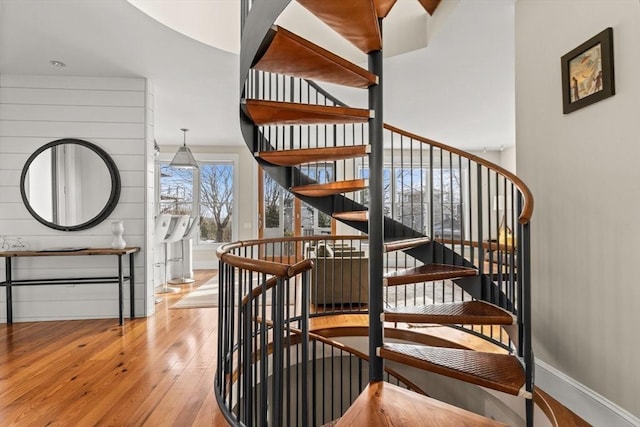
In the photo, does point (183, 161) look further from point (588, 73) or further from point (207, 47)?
point (588, 73)

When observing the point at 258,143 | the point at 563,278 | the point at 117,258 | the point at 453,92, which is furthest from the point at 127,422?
the point at 453,92

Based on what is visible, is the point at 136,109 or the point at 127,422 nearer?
the point at 127,422

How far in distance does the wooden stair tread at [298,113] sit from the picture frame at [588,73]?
46.4 inches

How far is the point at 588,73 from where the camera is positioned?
1.97 m

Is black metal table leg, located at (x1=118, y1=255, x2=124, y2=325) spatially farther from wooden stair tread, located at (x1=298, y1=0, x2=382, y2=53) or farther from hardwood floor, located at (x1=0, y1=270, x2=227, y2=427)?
wooden stair tread, located at (x1=298, y1=0, x2=382, y2=53)

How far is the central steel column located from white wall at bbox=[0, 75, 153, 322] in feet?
9.52

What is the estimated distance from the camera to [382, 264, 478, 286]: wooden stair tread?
2.20m

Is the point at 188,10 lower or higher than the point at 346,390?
higher

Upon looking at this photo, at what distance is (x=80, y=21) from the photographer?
2.79 meters

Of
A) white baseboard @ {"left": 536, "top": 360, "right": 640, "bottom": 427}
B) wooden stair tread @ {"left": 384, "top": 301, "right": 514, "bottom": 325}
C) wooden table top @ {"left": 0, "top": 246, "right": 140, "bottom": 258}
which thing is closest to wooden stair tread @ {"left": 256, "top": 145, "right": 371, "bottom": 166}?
wooden stair tread @ {"left": 384, "top": 301, "right": 514, "bottom": 325}

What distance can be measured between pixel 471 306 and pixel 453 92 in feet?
9.91

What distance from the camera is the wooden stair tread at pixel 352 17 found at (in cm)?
176

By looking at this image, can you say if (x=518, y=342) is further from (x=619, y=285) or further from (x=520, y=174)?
(x=520, y=174)

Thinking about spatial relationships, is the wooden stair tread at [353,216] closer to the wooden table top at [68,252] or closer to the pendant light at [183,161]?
the wooden table top at [68,252]
